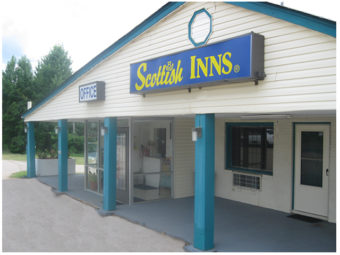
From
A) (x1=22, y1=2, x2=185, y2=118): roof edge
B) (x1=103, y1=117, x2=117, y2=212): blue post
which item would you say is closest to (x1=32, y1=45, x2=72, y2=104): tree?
(x1=22, y1=2, x2=185, y2=118): roof edge

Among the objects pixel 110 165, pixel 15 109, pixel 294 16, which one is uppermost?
pixel 294 16

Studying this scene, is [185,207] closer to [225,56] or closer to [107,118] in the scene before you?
[107,118]

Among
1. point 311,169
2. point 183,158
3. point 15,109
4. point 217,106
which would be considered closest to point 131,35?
point 217,106

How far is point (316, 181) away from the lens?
24.8ft

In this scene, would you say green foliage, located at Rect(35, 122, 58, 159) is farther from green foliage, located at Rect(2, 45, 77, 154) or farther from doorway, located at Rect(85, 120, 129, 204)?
doorway, located at Rect(85, 120, 129, 204)

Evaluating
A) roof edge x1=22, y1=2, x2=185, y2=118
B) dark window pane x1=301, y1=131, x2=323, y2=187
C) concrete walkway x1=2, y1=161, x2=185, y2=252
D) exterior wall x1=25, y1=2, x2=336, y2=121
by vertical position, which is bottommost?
concrete walkway x1=2, y1=161, x2=185, y2=252

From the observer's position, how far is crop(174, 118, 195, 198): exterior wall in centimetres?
985

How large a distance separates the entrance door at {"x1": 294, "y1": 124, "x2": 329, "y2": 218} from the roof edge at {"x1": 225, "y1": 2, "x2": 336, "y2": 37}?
151 inches

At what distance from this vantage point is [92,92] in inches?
343

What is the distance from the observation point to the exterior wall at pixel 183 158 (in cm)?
985

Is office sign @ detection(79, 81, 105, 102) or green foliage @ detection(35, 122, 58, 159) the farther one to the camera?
green foliage @ detection(35, 122, 58, 159)

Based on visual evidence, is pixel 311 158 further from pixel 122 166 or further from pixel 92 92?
pixel 92 92

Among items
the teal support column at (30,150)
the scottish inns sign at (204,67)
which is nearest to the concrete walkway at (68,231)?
the scottish inns sign at (204,67)

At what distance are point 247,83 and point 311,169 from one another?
154 inches
